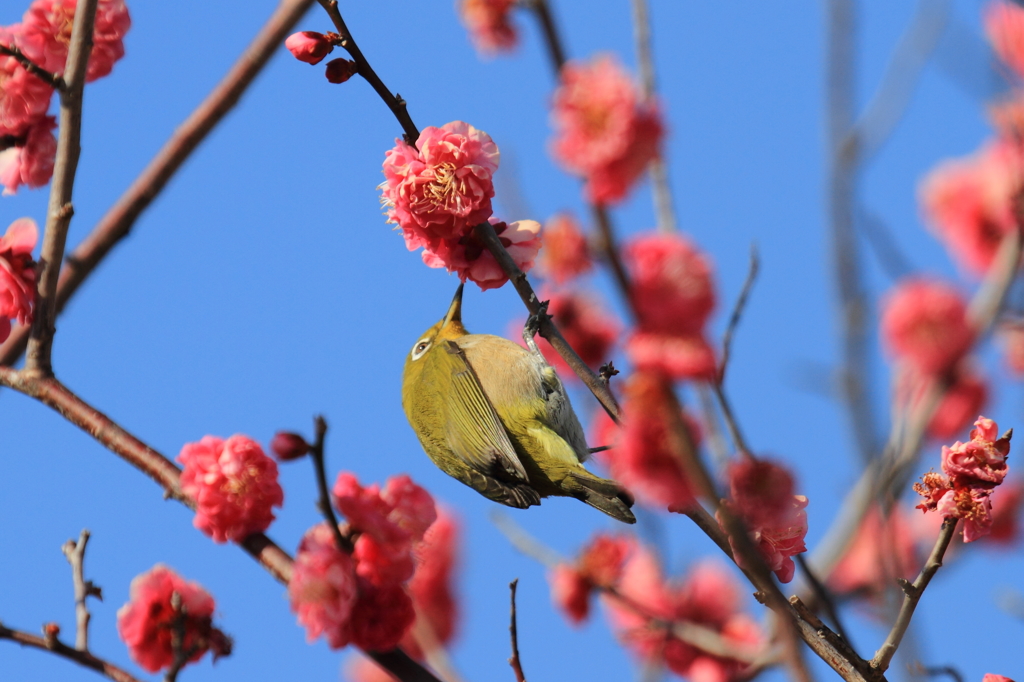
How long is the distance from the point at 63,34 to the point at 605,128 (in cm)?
226

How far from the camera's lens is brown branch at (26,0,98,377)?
2.73 m

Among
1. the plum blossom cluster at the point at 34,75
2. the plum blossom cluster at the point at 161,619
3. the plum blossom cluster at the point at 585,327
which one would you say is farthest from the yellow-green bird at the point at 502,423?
the plum blossom cluster at the point at 34,75

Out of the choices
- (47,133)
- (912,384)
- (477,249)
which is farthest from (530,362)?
(47,133)

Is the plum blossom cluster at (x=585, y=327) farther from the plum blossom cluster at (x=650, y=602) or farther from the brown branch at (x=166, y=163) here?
the brown branch at (x=166, y=163)

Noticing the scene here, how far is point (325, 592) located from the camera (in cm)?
223

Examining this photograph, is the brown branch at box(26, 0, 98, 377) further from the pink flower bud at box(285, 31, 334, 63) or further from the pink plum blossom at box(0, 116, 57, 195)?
the pink flower bud at box(285, 31, 334, 63)

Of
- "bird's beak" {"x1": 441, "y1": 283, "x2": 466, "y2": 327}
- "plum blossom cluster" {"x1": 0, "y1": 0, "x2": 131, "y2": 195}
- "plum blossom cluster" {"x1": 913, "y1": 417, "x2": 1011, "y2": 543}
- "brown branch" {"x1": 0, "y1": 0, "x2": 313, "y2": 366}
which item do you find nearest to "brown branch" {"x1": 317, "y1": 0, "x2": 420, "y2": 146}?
"brown branch" {"x1": 0, "y1": 0, "x2": 313, "y2": 366}

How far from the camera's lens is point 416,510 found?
2568 millimetres

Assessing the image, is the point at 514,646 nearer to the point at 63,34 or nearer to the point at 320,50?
the point at 320,50

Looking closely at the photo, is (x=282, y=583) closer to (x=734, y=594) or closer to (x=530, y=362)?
(x=530, y=362)

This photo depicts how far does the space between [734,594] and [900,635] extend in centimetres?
316

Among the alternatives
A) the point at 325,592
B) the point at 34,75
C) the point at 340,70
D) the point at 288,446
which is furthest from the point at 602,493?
the point at 34,75

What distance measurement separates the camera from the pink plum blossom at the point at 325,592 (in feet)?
7.30

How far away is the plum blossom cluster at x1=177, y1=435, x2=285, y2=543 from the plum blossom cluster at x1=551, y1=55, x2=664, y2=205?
1.23m
